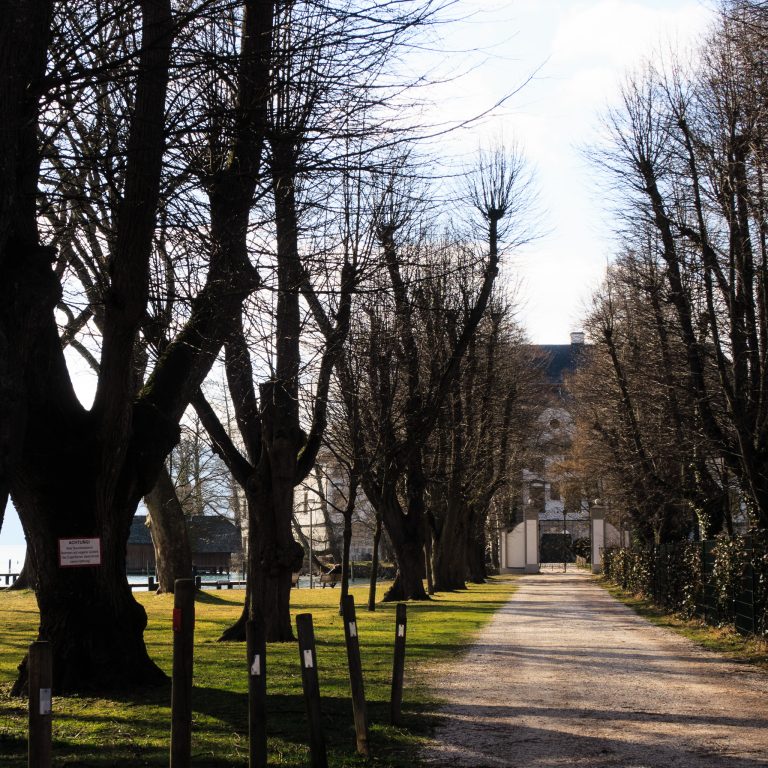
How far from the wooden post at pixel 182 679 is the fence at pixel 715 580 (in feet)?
41.9

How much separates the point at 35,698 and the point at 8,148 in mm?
3837

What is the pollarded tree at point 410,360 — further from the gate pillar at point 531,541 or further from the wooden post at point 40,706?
the gate pillar at point 531,541

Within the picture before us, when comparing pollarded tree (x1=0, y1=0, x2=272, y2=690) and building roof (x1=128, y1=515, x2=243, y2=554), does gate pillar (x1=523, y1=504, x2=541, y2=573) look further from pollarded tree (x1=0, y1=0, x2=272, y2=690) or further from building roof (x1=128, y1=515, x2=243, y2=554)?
pollarded tree (x1=0, y1=0, x2=272, y2=690)

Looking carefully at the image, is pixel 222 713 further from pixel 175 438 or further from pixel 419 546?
pixel 419 546

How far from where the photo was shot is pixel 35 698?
5047 mm

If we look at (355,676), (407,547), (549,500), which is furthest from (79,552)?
(549,500)

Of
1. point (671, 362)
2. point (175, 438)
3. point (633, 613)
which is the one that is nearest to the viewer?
point (175, 438)

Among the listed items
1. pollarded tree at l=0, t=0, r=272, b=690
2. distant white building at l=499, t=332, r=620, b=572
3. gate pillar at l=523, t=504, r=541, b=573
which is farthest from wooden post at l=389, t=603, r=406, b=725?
gate pillar at l=523, t=504, r=541, b=573

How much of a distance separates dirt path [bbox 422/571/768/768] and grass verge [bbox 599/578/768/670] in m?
0.37

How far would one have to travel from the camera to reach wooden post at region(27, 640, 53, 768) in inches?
195

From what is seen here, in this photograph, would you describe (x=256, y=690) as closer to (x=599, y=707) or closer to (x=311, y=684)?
(x=311, y=684)

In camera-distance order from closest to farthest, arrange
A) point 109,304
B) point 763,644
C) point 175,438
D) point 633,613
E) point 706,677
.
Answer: point 109,304, point 175,438, point 706,677, point 763,644, point 633,613

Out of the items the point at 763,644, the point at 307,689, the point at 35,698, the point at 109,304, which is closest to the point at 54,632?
the point at 109,304

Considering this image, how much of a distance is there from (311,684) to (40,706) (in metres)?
2.81
